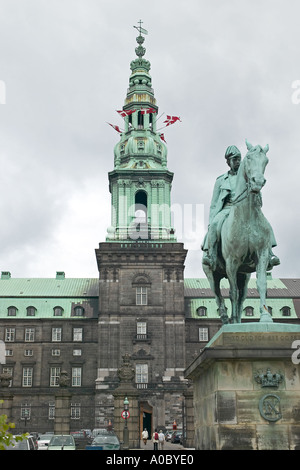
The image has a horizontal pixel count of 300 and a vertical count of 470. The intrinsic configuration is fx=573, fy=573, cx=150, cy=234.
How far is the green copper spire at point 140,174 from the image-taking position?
244ft

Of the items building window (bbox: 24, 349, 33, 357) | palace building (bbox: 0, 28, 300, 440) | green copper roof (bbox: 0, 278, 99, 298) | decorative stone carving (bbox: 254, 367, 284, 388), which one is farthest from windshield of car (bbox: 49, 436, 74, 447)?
green copper roof (bbox: 0, 278, 99, 298)

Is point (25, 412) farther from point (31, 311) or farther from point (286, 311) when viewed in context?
point (286, 311)

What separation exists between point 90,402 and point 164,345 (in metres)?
13.1

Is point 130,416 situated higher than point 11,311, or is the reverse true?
point 11,311

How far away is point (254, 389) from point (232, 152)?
18.3ft

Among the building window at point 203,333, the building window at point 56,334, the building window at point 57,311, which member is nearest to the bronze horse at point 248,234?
the building window at point 203,333

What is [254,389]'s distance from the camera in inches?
405

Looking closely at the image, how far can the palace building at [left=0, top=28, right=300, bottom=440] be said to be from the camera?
69.9 metres

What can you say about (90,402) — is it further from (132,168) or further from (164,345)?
(132,168)

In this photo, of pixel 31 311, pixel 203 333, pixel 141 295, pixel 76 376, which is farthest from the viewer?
pixel 31 311

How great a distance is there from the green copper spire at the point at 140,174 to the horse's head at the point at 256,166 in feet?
206

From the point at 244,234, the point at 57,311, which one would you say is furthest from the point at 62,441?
the point at 57,311

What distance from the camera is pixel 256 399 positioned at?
10234mm

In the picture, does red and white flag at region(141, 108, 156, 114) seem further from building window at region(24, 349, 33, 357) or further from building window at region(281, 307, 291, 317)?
building window at region(24, 349, 33, 357)
